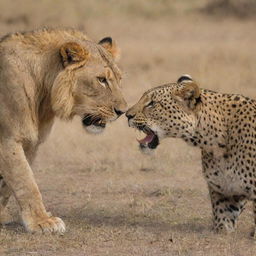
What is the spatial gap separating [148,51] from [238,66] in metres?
2.13

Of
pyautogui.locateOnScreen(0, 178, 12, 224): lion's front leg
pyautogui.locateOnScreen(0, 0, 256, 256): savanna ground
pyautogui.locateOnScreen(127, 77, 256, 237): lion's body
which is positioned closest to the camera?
pyautogui.locateOnScreen(0, 0, 256, 256): savanna ground

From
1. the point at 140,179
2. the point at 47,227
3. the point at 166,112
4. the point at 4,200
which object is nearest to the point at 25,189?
the point at 47,227

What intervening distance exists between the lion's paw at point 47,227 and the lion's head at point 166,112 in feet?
2.81

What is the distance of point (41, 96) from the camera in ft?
21.4

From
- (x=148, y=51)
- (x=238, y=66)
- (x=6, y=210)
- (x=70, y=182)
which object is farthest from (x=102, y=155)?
(x=148, y=51)

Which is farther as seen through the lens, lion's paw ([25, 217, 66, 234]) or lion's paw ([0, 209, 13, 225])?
lion's paw ([0, 209, 13, 225])

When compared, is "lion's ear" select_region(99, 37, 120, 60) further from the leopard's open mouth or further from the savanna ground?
the savanna ground

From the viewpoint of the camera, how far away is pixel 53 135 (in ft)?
36.0

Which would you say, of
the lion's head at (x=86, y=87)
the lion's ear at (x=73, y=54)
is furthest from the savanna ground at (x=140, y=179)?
the lion's ear at (x=73, y=54)

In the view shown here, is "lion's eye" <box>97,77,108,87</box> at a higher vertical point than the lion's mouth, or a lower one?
higher

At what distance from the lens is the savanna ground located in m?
6.00

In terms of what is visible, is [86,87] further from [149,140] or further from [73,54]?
[149,140]

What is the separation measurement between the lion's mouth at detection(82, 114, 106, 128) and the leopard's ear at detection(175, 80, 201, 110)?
635 millimetres

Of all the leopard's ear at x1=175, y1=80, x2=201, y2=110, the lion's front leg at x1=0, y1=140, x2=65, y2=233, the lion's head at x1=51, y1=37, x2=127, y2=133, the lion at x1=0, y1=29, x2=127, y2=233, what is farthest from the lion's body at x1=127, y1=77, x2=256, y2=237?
the lion's front leg at x1=0, y1=140, x2=65, y2=233
